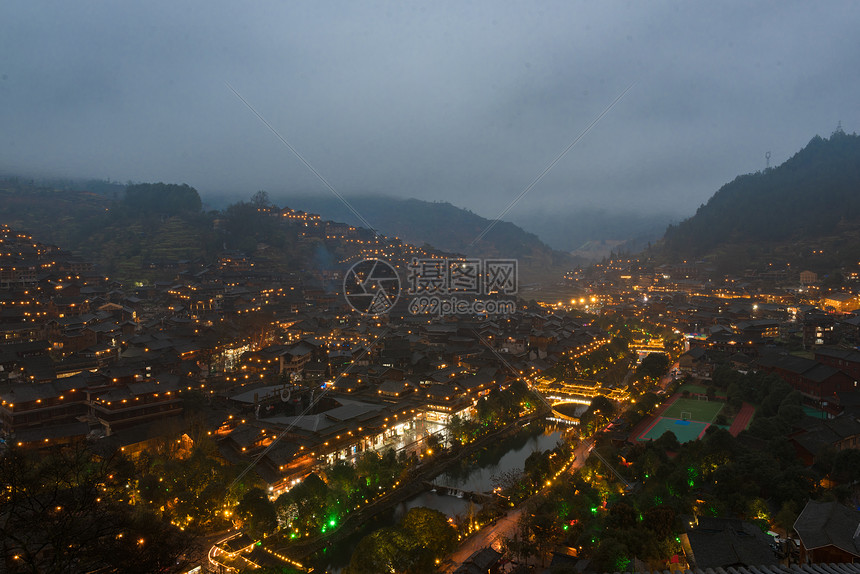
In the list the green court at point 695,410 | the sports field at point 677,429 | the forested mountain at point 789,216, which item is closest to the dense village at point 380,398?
the green court at point 695,410

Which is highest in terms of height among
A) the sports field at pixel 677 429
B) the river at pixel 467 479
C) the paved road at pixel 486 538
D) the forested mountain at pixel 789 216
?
the forested mountain at pixel 789 216

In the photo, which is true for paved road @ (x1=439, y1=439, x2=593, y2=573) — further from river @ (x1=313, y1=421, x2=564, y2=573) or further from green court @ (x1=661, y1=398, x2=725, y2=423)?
green court @ (x1=661, y1=398, x2=725, y2=423)

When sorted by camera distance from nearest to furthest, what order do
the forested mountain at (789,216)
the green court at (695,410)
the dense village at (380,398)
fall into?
the dense village at (380,398) → the green court at (695,410) → the forested mountain at (789,216)

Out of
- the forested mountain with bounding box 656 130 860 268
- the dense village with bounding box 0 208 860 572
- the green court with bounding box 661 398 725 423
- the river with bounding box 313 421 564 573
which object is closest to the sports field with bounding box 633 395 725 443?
the green court with bounding box 661 398 725 423

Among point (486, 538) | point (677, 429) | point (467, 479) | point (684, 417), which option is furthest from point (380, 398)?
point (684, 417)

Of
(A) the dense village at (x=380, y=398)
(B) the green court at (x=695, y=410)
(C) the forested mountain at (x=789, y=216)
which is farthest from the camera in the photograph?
(C) the forested mountain at (x=789, y=216)

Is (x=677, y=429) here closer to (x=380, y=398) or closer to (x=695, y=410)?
(x=695, y=410)

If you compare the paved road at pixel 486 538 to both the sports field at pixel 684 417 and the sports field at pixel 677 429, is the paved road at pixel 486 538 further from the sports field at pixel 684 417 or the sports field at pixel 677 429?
the sports field at pixel 684 417
